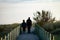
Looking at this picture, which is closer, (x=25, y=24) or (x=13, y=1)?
(x=25, y=24)

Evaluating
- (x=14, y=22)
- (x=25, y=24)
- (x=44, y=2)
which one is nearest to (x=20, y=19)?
(x=14, y=22)

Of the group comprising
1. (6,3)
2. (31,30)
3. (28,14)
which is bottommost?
(31,30)

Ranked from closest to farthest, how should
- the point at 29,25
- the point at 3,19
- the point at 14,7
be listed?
the point at 29,25 < the point at 3,19 < the point at 14,7

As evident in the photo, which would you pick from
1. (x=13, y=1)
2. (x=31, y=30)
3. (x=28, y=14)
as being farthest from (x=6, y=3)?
(x=31, y=30)

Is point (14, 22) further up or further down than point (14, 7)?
further down

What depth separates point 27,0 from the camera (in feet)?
25.6

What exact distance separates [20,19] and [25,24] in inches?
29.7

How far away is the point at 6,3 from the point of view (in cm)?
715

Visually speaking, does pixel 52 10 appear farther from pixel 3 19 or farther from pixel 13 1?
pixel 3 19

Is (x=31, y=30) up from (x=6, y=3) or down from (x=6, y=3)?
down

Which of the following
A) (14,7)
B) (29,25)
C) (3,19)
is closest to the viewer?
(29,25)

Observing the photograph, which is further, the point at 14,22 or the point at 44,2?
the point at 44,2

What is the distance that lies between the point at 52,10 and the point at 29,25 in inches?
83.8

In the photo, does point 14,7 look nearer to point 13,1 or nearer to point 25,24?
point 13,1
